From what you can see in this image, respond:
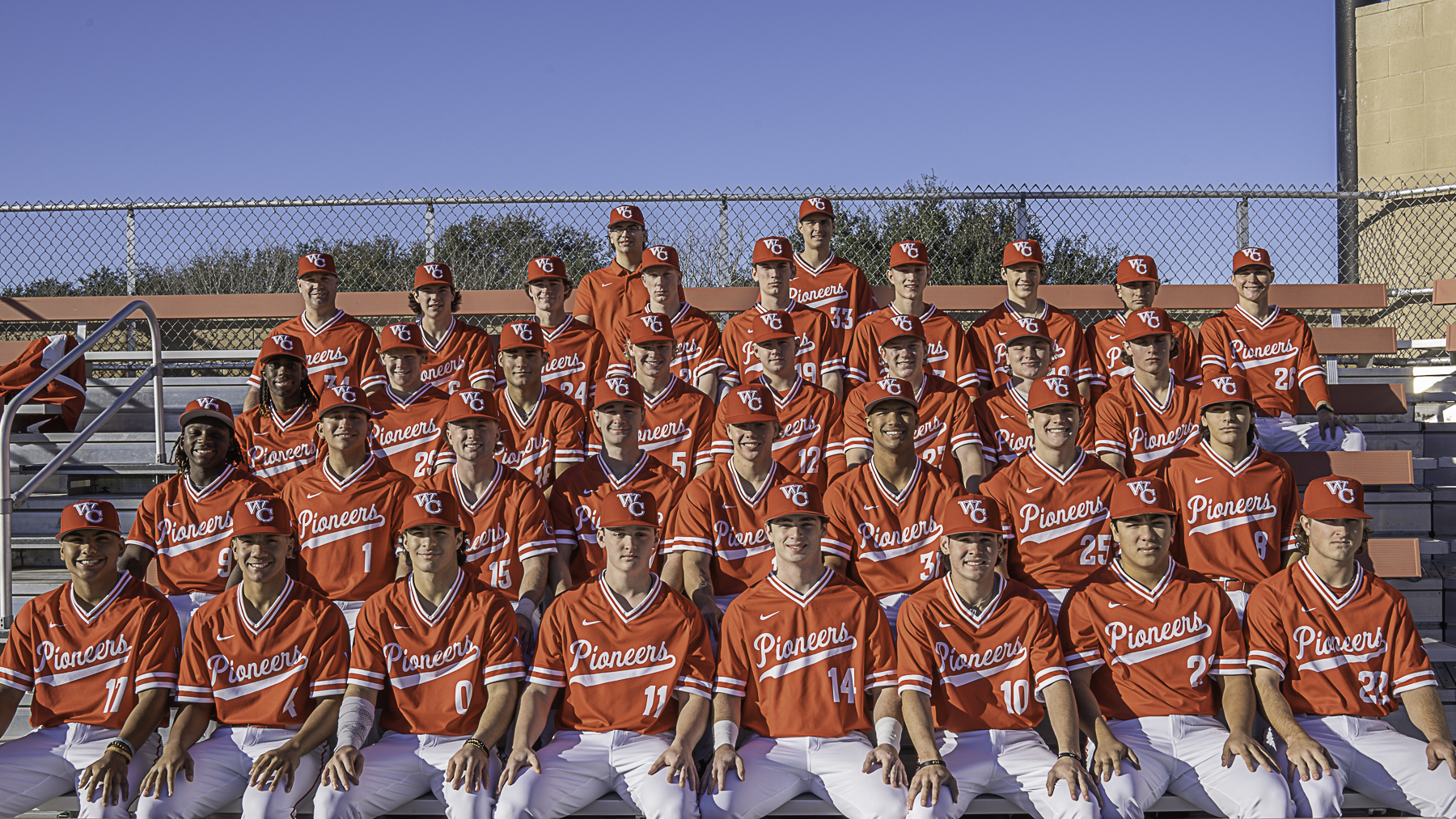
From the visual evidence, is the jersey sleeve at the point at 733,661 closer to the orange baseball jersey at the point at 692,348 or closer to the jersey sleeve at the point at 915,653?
the jersey sleeve at the point at 915,653

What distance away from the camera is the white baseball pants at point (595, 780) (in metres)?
3.89

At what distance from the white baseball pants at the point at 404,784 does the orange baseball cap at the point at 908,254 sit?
145 inches

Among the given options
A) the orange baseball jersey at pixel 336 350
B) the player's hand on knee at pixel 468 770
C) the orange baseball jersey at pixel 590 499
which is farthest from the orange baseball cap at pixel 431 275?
the player's hand on knee at pixel 468 770

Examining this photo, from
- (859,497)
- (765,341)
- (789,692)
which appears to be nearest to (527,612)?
(789,692)

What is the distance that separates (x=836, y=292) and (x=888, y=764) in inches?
140

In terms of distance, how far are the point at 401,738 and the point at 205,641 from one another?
88 centimetres

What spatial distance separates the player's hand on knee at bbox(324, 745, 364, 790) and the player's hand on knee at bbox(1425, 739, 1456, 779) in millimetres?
3873

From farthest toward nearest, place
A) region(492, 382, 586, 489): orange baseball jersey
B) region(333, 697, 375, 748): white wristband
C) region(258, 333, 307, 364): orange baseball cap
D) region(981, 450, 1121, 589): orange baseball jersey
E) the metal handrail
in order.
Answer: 1. region(258, 333, 307, 364): orange baseball cap
2. region(492, 382, 586, 489): orange baseball jersey
3. the metal handrail
4. region(981, 450, 1121, 589): orange baseball jersey
5. region(333, 697, 375, 748): white wristband

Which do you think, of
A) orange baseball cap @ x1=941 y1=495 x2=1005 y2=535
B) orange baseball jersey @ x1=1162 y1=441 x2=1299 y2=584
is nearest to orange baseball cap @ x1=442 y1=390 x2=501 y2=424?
orange baseball cap @ x1=941 y1=495 x2=1005 y2=535

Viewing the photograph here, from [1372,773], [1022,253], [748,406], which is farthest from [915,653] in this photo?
[1022,253]

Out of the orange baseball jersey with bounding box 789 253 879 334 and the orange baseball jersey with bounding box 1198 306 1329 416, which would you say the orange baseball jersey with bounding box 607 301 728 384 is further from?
the orange baseball jersey with bounding box 1198 306 1329 416

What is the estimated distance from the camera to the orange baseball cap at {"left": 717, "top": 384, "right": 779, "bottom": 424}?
16.1 ft

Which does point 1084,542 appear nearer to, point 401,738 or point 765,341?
point 765,341

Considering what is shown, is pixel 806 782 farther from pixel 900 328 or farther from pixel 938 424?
pixel 900 328
